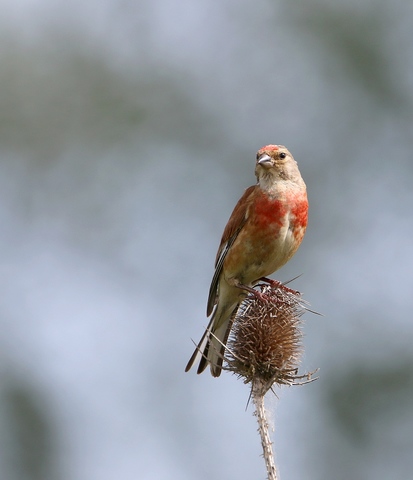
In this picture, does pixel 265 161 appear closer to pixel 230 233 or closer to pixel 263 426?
pixel 230 233

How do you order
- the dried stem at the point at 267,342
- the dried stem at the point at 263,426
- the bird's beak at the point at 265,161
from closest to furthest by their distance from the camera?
the dried stem at the point at 263,426 → the dried stem at the point at 267,342 → the bird's beak at the point at 265,161

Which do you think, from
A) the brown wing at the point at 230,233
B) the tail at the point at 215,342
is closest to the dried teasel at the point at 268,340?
the tail at the point at 215,342

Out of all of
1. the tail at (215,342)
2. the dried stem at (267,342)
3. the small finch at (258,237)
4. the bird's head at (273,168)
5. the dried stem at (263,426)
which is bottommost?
the dried stem at (263,426)

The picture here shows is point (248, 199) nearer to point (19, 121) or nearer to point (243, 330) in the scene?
point (243, 330)

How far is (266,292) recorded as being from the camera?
6.26 m

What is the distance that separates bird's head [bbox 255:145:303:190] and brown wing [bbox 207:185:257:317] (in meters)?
0.12

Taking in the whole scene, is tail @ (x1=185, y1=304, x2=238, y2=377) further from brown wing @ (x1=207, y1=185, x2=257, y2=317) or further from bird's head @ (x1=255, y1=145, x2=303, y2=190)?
bird's head @ (x1=255, y1=145, x2=303, y2=190)

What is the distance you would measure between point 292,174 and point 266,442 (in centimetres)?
322

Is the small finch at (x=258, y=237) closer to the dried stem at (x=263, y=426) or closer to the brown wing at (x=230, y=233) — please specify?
the brown wing at (x=230, y=233)

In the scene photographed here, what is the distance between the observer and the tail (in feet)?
22.8

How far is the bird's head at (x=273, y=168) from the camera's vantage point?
7.44 m

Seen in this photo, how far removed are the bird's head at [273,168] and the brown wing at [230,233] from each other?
0.12 m

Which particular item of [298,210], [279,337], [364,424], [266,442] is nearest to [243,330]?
[279,337]

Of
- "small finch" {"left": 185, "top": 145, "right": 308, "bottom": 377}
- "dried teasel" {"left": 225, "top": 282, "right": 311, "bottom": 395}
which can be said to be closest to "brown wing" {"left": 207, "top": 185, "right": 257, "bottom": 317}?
"small finch" {"left": 185, "top": 145, "right": 308, "bottom": 377}
